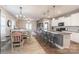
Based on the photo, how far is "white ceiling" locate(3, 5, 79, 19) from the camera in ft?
10.5

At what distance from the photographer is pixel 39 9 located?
10.9 ft

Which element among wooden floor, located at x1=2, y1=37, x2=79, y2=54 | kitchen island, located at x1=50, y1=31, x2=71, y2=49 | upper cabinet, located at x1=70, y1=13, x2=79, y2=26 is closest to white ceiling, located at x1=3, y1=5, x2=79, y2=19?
upper cabinet, located at x1=70, y1=13, x2=79, y2=26

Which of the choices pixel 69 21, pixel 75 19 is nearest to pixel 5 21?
→ pixel 69 21

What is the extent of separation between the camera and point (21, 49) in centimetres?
336

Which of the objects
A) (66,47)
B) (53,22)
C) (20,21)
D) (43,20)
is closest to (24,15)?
(20,21)

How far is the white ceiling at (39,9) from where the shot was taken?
10.5 ft

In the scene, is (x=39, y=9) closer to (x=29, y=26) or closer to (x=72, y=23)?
(x=29, y=26)

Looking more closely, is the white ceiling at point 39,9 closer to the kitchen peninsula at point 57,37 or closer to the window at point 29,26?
the window at point 29,26

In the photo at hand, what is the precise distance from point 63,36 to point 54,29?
40 centimetres

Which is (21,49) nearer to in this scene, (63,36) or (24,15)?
(24,15)

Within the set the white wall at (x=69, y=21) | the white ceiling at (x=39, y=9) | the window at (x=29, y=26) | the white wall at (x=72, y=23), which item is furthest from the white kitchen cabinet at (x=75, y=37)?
the window at (x=29, y=26)

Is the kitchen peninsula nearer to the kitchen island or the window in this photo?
the kitchen island
